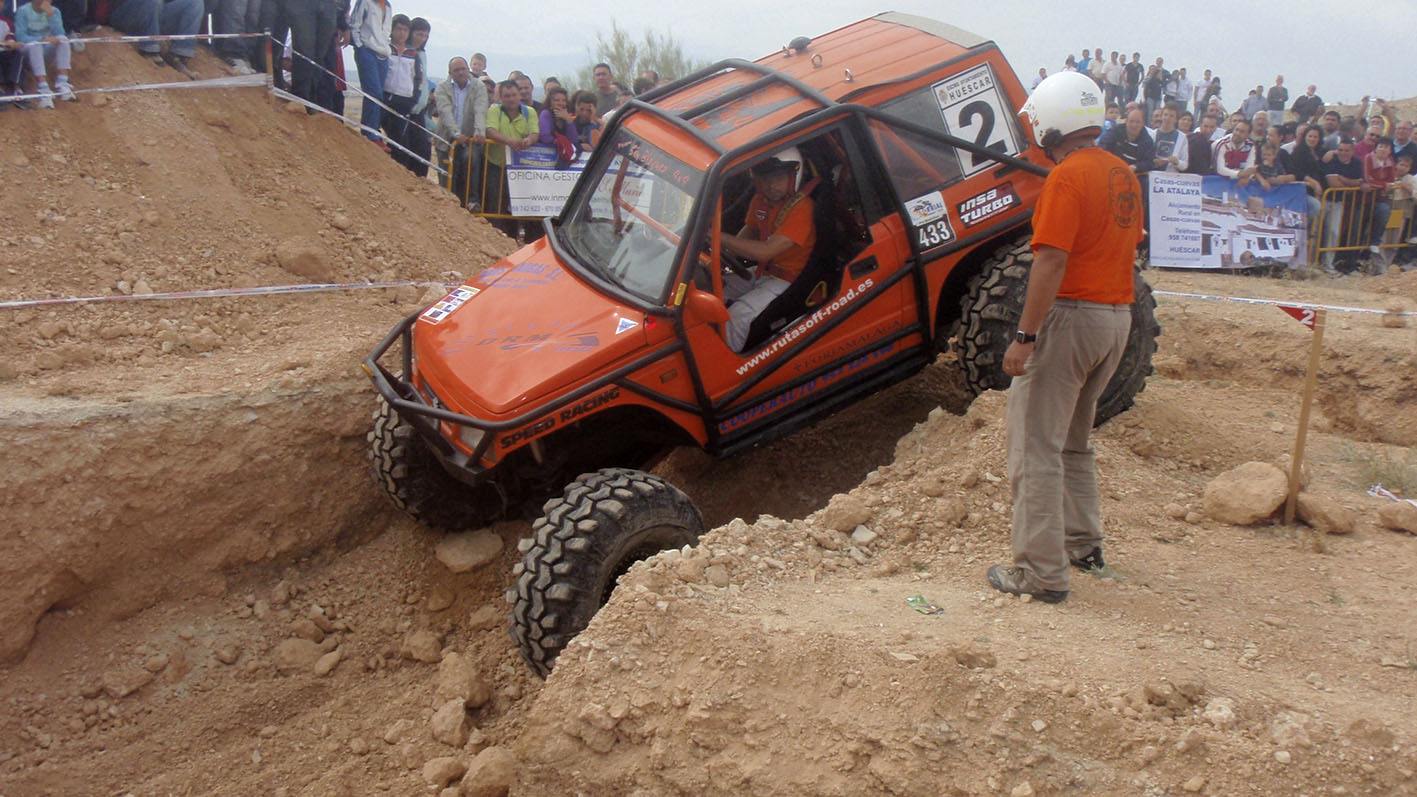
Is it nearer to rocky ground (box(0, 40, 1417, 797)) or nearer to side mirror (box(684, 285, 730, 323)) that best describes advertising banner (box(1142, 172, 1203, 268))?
rocky ground (box(0, 40, 1417, 797))

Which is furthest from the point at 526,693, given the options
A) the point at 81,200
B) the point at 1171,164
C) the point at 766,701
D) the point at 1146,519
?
the point at 1171,164

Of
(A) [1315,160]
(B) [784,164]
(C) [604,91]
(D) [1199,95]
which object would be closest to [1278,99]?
(D) [1199,95]

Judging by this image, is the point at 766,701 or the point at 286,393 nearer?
the point at 766,701

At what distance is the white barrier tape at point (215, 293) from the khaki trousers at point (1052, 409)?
499 centimetres

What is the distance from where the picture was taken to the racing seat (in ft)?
17.2

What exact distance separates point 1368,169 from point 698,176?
10797mm

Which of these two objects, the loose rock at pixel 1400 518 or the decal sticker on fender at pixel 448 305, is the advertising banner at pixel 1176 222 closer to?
the loose rock at pixel 1400 518

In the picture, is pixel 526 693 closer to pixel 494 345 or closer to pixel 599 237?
pixel 494 345

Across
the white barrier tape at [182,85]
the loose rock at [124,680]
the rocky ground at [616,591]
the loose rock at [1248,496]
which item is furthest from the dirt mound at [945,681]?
the white barrier tape at [182,85]

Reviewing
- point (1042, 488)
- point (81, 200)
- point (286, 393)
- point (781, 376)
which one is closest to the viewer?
point (1042, 488)

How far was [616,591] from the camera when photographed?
3.99 m

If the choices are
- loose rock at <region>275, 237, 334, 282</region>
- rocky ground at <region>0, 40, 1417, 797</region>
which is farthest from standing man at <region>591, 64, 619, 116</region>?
loose rock at <region>275, 237, 334, 282</region>

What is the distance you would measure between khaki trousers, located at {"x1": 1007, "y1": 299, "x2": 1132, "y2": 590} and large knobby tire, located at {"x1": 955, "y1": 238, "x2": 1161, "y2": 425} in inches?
51.1

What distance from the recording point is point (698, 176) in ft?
16.1
